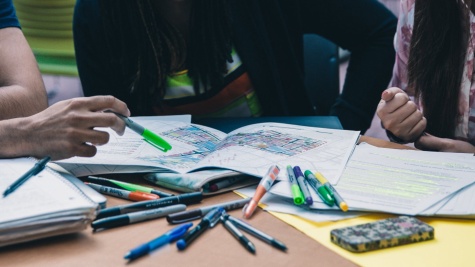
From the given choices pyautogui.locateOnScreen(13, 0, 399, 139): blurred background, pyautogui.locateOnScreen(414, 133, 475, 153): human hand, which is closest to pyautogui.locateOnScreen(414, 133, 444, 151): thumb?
pyautogui.locateOnScreen(414, 133, 475, 153): human hand

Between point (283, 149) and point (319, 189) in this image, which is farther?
point (283, 149)

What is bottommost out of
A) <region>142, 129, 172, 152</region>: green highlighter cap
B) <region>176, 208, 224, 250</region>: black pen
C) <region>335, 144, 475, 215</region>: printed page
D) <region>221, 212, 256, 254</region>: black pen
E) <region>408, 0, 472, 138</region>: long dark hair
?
<region>176, 208, 224, 250</region>: black pen

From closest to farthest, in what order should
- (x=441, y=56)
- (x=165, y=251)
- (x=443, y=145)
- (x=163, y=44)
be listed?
(x=165, y=251), (x=443, y=145), (x=441, y=56), (x=163, y=44)

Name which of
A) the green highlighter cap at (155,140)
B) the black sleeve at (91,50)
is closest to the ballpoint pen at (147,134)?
the green highlighter cap at (155,140)

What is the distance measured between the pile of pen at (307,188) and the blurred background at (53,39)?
1173 millimetres

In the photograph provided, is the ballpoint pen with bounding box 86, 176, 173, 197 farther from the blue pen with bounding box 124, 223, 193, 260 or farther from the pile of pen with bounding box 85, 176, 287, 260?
the blue pen with bounding box 124, 223, 193, 260

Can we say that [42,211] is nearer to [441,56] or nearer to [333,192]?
[333,192]

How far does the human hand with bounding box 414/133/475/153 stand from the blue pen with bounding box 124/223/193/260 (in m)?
0.55

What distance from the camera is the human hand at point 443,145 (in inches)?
41.8

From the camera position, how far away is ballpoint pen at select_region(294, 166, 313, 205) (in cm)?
77

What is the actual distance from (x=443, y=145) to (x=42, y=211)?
0.72 m

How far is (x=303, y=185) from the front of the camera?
0.81 meters

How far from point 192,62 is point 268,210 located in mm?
672

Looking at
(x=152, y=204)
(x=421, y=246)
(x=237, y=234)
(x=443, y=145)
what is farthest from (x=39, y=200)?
(x=443, y=145)
